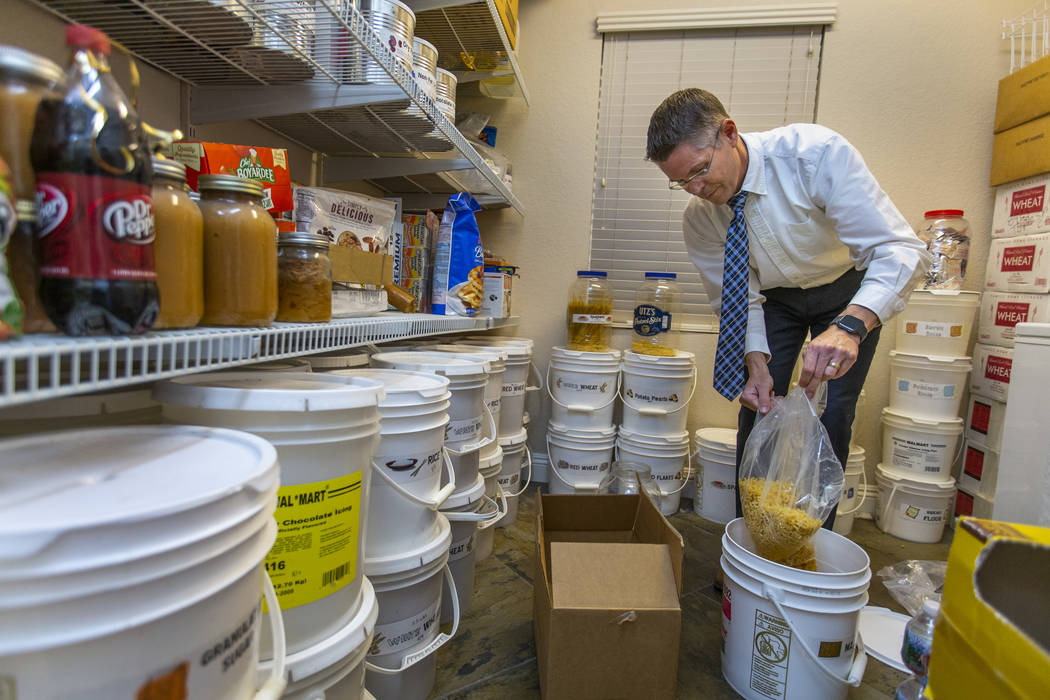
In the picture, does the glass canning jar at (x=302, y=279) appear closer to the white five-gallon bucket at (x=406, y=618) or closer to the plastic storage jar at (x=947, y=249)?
the white five-gallon bucket at (x=406, y=618)

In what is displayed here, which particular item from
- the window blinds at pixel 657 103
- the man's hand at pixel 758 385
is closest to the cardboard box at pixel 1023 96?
the window blinds at pixel 657 103

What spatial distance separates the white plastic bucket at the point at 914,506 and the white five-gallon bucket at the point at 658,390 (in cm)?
96

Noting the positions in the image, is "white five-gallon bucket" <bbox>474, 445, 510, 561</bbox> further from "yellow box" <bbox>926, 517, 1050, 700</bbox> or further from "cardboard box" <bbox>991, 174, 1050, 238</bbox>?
"cardboard box" <bbox>991, 174, 1050, 238</bbox>

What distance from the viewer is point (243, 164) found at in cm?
103

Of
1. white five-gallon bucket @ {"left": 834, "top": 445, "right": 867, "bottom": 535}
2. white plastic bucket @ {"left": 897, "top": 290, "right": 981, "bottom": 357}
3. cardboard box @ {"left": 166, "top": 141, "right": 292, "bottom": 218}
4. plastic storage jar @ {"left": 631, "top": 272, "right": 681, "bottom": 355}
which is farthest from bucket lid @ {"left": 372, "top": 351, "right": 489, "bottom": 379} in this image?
white plastic bucket @ {"left": 897, "top": 290, "right": 981, "bottom": 357}

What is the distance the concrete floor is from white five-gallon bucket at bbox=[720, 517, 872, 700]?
15 cm

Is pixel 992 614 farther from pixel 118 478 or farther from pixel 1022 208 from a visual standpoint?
pixel 1022 208

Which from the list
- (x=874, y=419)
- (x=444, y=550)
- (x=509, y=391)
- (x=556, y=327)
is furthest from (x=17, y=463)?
(x=874, y=419)

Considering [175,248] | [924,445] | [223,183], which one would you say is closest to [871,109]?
[924,445]

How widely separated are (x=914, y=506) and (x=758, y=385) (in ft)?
4.26

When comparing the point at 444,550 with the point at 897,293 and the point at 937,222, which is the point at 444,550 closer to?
the point at 897,293

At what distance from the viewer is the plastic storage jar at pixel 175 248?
62 centimetres

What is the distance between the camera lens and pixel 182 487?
1.62 ft

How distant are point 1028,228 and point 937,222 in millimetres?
311
